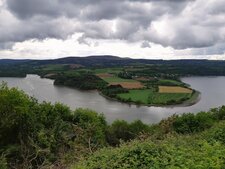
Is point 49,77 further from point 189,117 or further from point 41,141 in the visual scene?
point 41,141

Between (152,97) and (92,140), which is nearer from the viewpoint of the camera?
(92,140)

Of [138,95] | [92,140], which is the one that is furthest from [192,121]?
[138,95]

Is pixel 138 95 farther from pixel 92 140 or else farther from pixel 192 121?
pixel 92 140

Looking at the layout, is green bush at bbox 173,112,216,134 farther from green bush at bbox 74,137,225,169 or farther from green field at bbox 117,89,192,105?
green field at bbox 117,89,192,105

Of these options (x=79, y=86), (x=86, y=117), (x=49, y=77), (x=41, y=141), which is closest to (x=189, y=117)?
(x=86, y=117)

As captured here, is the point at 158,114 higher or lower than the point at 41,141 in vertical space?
lower

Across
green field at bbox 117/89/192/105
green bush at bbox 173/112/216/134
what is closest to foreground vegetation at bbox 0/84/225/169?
green bush at bbox 173/112/216/134

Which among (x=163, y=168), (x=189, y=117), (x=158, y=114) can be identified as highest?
(x=163, y=168)
